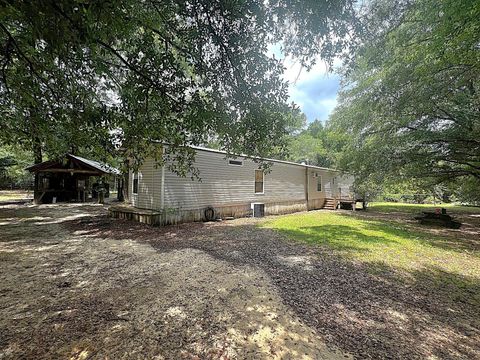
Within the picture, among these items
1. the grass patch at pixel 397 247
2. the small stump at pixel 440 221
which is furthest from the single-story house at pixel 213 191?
the small stump at pixel 440 221

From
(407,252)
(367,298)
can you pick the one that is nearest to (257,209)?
(407,252)

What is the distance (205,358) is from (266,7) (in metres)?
4.22

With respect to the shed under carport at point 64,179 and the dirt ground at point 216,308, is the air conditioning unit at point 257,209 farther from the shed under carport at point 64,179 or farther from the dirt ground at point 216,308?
the shed under carport at point 64,179

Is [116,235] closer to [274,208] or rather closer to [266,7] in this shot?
[266,7]

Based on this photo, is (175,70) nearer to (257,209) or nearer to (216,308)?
(216,308)

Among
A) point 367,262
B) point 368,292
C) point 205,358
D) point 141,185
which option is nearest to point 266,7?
point 205,358

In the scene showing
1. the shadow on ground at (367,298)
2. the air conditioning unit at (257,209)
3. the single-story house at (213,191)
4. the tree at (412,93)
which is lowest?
the shadow on ground at (367,298)

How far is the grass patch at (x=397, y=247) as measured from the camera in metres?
5.13

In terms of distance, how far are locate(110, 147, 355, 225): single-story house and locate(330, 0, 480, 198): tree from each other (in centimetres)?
418

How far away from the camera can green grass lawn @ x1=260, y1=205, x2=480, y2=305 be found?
4.49 meters

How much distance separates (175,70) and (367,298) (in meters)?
4.67

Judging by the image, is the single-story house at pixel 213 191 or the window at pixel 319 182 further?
the window at pixel 319 182

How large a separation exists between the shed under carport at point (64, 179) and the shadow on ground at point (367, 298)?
41.6 feet

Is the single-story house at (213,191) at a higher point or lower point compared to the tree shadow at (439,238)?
higher
